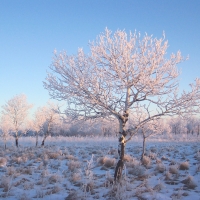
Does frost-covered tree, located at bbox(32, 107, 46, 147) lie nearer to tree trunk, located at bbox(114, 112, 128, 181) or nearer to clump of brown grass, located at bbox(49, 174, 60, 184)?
clump of brown grass, located at bbox(49, 174, 60, 184)

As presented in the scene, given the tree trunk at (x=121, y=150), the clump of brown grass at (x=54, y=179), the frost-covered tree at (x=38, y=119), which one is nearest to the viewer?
the tree trunk at (x=121, y=150)

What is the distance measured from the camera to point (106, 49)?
792 centimetres

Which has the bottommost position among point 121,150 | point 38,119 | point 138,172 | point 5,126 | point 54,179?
point 54,179

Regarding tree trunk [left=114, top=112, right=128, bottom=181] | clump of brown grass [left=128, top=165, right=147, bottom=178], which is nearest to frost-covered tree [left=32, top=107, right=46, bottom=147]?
clump of brown grass [left=128, top=165, right=147, bottom=178]

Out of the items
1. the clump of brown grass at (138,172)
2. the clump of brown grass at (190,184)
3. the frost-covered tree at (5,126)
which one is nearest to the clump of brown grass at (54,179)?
the clump of brown grass at (138,172)

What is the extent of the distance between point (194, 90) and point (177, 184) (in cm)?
386

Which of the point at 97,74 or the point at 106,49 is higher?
the point at 106,49

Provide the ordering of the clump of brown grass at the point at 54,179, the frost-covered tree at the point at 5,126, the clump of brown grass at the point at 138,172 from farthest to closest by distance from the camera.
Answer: the frost-covered tree at the point at 5,126 → the clump of brown grass at the point at 138,172 → the clump of brown grass at the point at 54,179

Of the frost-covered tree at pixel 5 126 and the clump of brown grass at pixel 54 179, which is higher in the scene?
the frost-covered tree at pixel 5 126

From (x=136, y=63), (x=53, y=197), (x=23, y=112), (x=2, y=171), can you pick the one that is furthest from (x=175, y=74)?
(x=23, y=112)

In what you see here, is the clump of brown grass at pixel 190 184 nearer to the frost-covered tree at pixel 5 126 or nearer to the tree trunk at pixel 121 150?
the tree trunk at pixel 121 150

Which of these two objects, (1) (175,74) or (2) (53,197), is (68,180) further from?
(1) (175,74)

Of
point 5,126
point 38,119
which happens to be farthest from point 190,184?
point 38,119

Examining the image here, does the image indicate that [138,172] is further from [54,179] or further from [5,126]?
[5,126]
